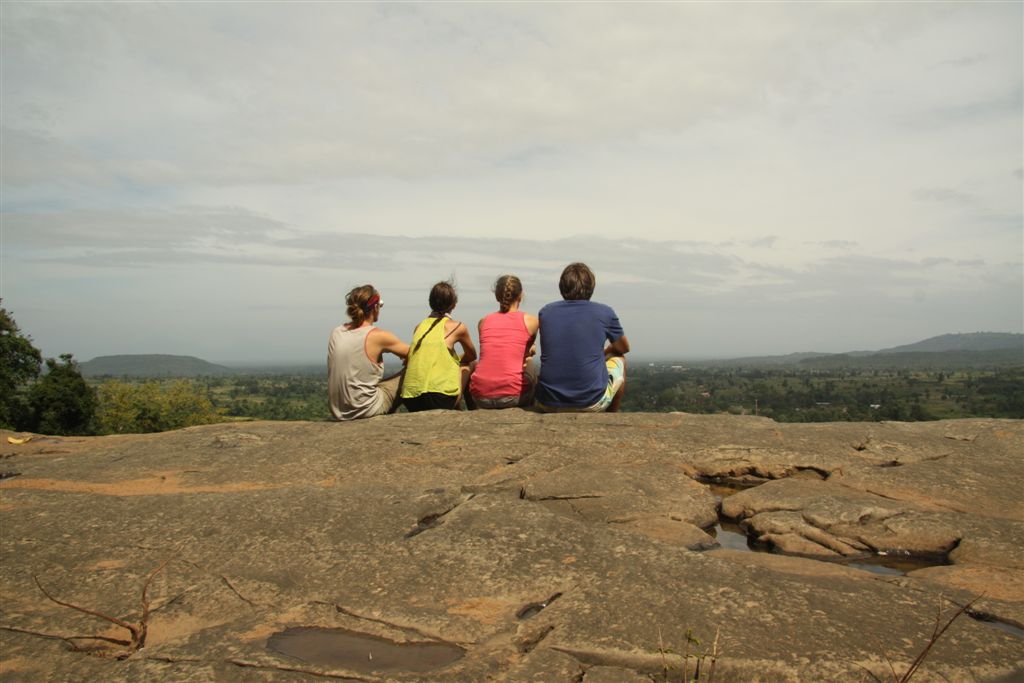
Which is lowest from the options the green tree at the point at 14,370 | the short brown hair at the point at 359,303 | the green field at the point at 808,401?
the green field at the point at 808,401

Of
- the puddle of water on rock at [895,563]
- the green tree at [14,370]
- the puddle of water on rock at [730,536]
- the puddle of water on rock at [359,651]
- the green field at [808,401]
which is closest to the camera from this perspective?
the puddle of water on rock at [359,651]

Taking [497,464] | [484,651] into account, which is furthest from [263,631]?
[497,464]

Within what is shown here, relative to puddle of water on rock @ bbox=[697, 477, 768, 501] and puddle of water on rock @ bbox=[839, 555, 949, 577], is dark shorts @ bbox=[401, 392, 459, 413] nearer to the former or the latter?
puddle of water on rock @ bbox=[697, 477, 768, 501]

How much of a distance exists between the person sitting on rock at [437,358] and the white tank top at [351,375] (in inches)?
21.6

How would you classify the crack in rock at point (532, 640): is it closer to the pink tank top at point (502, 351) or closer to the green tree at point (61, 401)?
the pink tank top at point (502, 351)

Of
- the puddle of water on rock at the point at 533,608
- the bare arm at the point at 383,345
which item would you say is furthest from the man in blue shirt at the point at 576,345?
the puddle of water on rock at the point at 533,608

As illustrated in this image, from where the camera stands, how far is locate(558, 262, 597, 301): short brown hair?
902 centimetres

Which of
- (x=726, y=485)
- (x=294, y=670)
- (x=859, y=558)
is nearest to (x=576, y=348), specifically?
(x=726, y=485)

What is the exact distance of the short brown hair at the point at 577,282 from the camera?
29.6ft

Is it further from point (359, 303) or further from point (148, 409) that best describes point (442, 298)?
point (148, 409)

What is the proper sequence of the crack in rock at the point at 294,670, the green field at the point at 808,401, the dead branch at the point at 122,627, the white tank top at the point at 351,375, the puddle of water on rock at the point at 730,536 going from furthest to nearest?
the green field at the point at 808,401, the white tank top at the point at 351,375, the puddle of water on rock at the point at 730,536, the dead branch at the point at 122,627, the crack in rock at the point at 294,670

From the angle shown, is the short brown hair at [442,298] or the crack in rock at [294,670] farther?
the short brown hair at [442,298]

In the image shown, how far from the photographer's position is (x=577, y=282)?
9.03 meters

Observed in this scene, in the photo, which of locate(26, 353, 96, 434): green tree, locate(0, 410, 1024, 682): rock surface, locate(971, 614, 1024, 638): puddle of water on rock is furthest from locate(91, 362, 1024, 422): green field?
locate(971, 614, 1024, 638): puddle of water on rock
